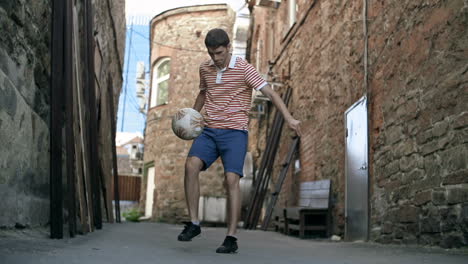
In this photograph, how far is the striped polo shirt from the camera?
361 cm

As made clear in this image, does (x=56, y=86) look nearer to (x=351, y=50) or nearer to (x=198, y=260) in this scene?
(x=198, y=260)

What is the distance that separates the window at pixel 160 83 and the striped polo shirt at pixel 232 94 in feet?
43.2

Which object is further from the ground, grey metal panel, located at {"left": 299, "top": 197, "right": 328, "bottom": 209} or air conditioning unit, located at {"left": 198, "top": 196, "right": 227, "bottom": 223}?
grey metal panel, located at {"left": 299, "top": 197, "right": 328, "bottom": 209}

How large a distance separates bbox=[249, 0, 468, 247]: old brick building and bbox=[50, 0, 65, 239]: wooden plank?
2.69m

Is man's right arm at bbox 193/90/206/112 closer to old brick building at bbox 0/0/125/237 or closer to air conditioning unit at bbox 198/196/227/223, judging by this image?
old brick building at bbox 0/0/125/237

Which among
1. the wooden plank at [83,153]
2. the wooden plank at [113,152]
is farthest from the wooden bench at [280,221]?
the wooden plank at [83,153]

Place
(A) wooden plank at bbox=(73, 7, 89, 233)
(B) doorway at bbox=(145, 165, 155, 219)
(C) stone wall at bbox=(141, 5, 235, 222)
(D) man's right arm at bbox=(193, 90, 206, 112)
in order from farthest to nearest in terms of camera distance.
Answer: (B) doorway at bbox=(145, 165, 155, 219)
(C) stone wall at bbox=(141, 5, 235, 222)
(A) wooden plank at bbox=(73, 7, 89, 233)
(D) man's right arm at bbox=(193, 90, 206, 112)

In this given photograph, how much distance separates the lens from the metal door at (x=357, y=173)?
18.8ft

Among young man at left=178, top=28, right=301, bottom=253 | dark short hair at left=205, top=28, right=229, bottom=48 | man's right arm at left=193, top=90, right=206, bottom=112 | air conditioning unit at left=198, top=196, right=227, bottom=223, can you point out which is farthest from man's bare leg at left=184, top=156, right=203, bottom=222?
air conditioning unit at left=198, top=196, right=227, bottom=223

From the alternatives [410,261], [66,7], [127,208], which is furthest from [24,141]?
[127,208]

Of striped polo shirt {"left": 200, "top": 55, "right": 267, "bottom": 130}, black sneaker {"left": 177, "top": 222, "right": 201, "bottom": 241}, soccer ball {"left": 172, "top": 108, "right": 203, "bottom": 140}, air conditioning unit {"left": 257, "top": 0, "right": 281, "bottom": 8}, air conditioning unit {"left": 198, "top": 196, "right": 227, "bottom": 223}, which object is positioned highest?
air conditioning unit {"left": 257, "top": 0, "right": 281, "bottom": 8}

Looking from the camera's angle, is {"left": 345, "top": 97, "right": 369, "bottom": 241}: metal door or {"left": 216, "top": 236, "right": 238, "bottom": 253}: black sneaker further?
{"left": 345, "top": 97, "right": 369, "bottom": 241}: metal door

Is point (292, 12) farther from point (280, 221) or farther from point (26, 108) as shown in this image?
point (26, 108)

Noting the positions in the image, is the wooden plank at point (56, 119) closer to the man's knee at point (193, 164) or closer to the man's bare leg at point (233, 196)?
the man's knee at point (193, 164)
